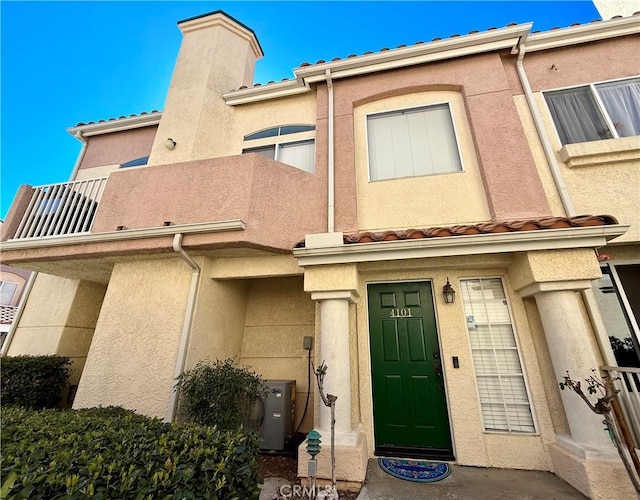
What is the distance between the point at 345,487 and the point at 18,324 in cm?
865

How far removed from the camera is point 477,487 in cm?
356

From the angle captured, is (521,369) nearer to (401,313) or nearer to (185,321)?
(401,313)

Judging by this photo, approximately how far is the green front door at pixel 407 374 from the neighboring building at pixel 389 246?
3 centimetres

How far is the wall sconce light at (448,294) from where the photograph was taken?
4730 millimetres

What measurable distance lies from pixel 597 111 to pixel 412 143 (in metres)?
3.74

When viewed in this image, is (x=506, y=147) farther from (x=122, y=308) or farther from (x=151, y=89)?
(x=151, y=89)

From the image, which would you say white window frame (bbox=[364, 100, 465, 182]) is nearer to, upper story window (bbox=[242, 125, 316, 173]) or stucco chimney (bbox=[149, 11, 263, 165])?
upper story window (bbox=[242, 125, 316, 173])

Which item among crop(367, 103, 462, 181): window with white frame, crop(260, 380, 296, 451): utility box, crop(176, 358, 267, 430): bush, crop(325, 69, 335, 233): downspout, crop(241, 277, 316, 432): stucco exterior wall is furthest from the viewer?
crop(241, 277, 316, 432): stucco exterior wall

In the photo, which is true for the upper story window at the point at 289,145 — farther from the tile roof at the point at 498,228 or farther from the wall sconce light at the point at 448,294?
the wall sconce light at the point at 448,294

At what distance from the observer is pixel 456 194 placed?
17.8 ft

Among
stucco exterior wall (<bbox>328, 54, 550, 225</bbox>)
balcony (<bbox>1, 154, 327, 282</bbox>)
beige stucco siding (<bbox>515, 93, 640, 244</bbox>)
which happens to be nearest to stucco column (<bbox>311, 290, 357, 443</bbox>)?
balcony (<bbox>1, 154, 327, 282</bbox>)

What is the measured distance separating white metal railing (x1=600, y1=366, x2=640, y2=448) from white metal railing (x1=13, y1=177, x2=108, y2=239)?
978 centimetres

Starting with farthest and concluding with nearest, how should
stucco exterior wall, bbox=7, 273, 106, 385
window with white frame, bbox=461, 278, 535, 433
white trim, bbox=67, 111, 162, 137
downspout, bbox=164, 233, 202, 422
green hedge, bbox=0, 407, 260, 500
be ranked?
white trim, bbox=67, 111, 162, 137
stucco exterior wall, bbox=7, 273, 106, 385
downspout, bbox=164, 233, 202, 422
window with white frame, bbox=461, 278, 535, 433
green hedge, bbox=0, 407, 260, 500

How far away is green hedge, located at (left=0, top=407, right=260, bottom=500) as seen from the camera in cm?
164
